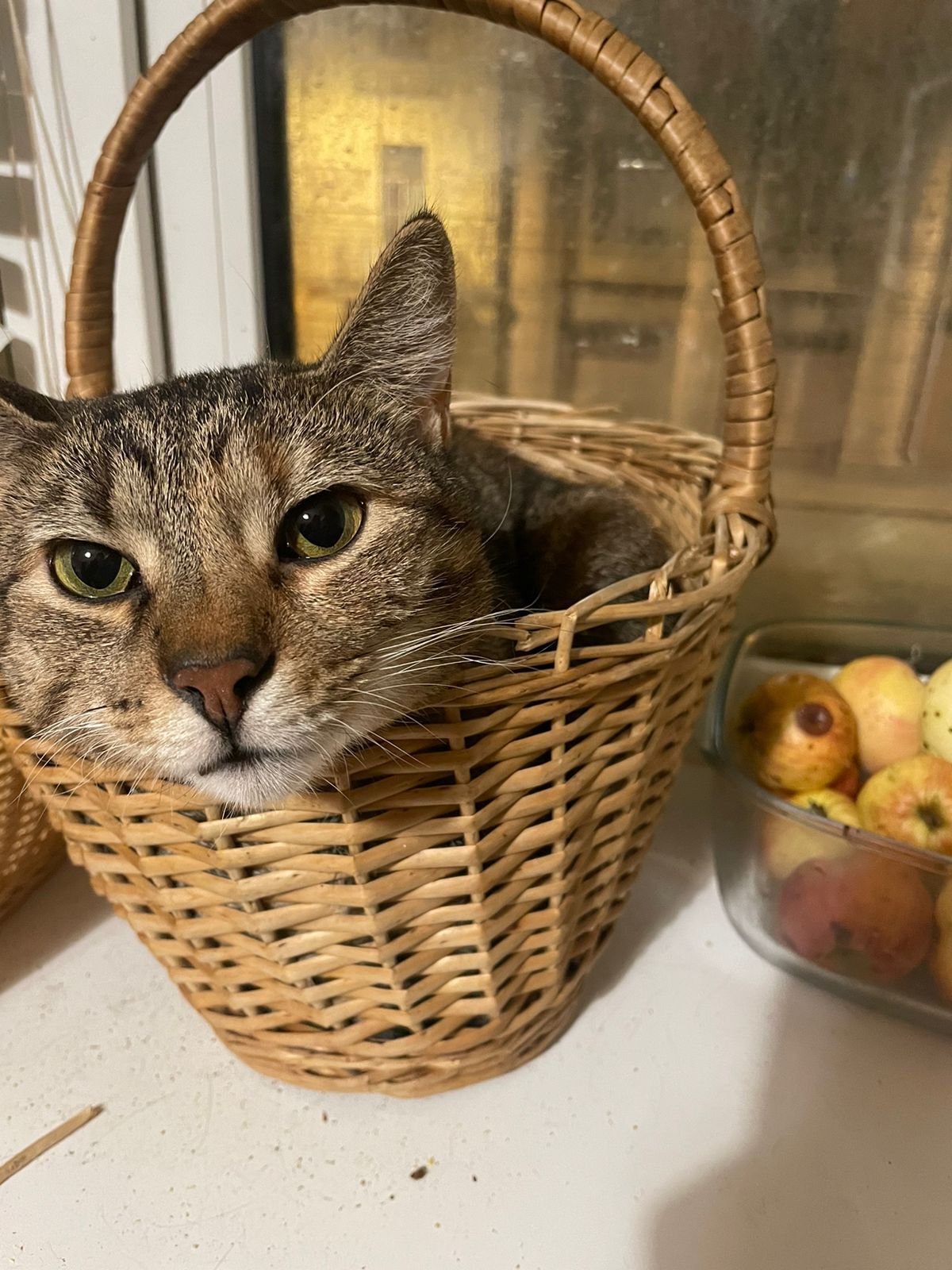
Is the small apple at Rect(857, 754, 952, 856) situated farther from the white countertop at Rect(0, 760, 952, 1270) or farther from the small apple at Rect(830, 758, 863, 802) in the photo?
the white countertop at Rect(0, 760, 952, 1270)

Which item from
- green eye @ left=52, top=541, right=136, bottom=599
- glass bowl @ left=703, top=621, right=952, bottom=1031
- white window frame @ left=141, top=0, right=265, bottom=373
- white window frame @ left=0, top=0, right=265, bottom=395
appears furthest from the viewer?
white window frame @ left=141, top=0, right=265, bottom=373

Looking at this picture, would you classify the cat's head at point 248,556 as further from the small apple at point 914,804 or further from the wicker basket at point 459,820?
the small apple at point 914,804

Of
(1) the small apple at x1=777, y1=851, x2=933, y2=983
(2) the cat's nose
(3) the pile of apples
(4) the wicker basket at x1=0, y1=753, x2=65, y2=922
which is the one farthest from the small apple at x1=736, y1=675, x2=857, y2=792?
(4) the wicker basket at x1=0, y1=753, x2=65, y2=922

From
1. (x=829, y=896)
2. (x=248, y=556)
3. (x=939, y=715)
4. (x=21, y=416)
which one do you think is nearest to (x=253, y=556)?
(x=248, y=556)

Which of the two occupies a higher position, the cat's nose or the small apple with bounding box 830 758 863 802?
the cat's nose

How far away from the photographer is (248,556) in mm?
625

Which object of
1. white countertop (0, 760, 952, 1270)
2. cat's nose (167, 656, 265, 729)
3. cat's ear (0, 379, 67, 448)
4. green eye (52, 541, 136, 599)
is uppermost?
cat's ear (0, 379, 67, 448)

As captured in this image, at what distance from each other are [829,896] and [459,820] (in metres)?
0.51

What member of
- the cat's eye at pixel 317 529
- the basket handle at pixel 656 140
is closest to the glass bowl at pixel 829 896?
the basket handle at pixel 656 140

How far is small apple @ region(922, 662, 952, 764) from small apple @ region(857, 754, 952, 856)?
0.02m

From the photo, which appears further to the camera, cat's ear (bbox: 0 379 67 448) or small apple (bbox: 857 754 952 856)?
small apple (bbox: 857 754 952 856)

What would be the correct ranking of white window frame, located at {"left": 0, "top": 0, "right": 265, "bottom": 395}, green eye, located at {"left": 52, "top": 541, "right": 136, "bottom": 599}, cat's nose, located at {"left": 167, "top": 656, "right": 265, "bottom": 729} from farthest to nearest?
white window frame, located at {"left": 0, "top": 0, "right": 265, "bottom": 395} → green eye, located at {"left": 52, "top": 541, "right": 136, "bottom": 599} → cat's nose, located at {"left": 167, "top": 656, "right": 265, "bottom": 729}

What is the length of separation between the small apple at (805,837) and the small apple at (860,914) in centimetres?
1

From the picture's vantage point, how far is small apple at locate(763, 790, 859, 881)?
2.93ft
